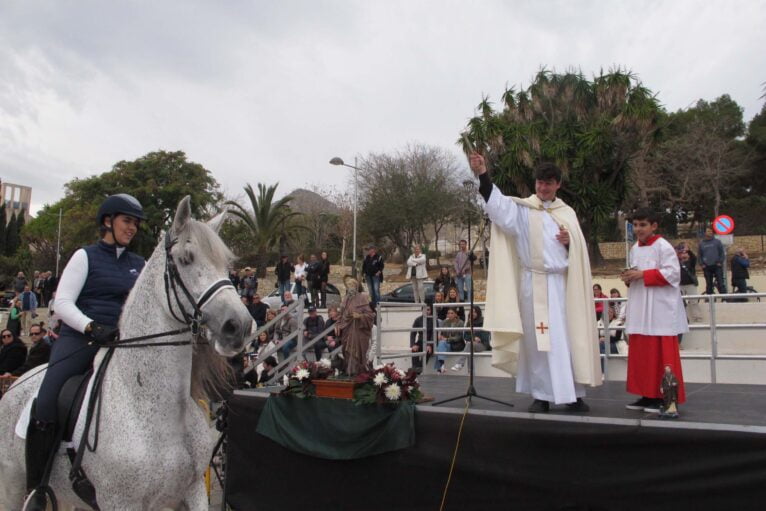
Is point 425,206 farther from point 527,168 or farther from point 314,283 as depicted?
point 314,283

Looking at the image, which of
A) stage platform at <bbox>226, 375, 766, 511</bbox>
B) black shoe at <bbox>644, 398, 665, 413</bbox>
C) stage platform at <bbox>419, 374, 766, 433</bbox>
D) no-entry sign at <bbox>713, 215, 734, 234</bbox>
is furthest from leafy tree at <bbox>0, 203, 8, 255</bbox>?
black shoe at <bbox>644, 398, 665, 413</bbox>

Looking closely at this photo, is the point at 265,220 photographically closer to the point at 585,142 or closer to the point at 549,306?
the point at 585,142

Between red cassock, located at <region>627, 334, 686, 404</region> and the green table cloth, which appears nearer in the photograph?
red cassock, located at <region>627, 334, 686, 404</region>

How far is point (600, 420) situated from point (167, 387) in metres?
2.81

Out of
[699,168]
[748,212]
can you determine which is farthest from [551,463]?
[748,212]

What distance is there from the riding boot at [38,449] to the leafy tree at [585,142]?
78.3 ft

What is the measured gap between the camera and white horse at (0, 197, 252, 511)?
3.37m

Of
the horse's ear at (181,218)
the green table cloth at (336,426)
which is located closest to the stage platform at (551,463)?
the green table cloth at (336,426)

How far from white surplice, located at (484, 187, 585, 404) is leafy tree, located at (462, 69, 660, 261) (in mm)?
21578

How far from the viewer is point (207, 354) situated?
3.73m

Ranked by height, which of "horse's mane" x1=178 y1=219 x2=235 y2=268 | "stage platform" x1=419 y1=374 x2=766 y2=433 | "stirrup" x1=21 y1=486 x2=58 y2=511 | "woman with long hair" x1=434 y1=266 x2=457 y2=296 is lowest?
"stirrup" x1=21 y1=486 x2=58 y2=511

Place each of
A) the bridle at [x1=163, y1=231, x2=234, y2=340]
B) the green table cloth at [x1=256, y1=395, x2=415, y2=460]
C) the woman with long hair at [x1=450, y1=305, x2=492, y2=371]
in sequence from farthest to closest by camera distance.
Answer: the woman with long hair at [x1=450, y1=305, x2=492, y2=371] → the green table cloth at [x1=256, y1=395, x2=415, y2=460] → the bridle at [x1=163, y1=231, x2=234, y2=340]

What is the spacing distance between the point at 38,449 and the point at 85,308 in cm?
87

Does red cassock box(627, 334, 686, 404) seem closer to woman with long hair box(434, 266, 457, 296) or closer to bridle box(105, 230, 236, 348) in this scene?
bridle box(105, 230, 236, 348)
